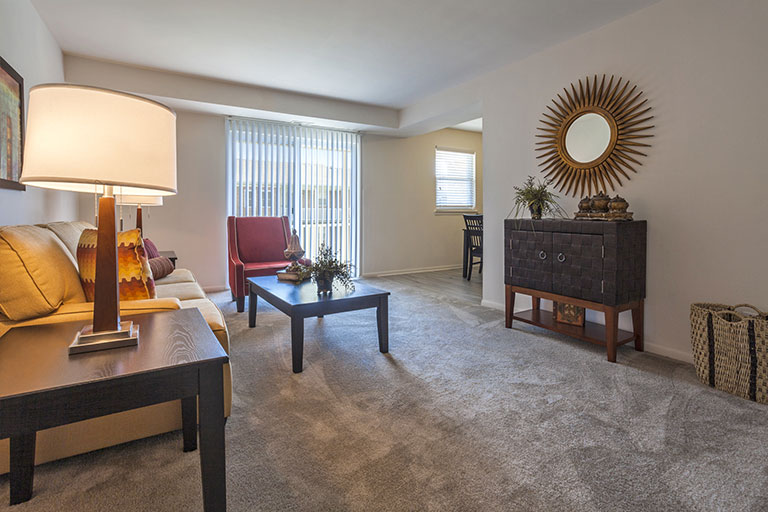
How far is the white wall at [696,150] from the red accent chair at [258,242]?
3.24m

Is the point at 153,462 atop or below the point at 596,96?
below

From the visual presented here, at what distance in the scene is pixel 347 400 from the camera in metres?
2.10

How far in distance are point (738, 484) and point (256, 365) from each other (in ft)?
7.67

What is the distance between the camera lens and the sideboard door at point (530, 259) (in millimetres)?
3035

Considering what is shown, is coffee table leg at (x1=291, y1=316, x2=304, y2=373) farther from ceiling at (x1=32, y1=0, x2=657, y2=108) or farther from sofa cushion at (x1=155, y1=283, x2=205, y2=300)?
ceiling at (x1=32, y1=0, x2=657, y2=108)

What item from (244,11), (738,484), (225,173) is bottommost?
(738,484)

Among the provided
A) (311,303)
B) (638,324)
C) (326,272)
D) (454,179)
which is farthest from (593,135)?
(454,179)

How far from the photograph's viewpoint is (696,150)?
2627mm

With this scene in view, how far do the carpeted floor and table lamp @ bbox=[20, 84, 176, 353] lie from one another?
0.71 m

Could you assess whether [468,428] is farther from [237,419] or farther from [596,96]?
[596,96]

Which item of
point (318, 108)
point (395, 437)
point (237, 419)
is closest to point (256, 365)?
point (237, 419)

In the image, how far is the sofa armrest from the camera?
4.88 ft

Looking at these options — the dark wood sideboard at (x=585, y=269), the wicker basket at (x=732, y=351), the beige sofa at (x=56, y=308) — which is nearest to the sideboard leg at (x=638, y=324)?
the dark wood sideboard at (x=585, y=269)

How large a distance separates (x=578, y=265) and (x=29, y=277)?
2958 mm
